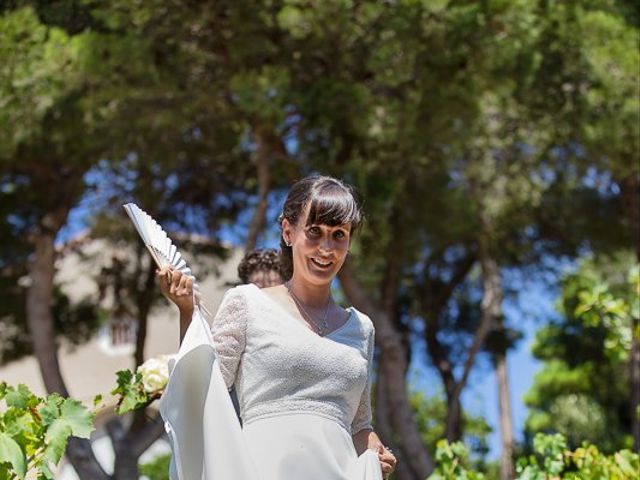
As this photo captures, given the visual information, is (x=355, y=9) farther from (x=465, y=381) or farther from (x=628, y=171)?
(x=465, y=381)

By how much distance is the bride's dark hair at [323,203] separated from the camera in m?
2.49

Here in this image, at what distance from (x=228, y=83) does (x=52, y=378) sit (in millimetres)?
3331

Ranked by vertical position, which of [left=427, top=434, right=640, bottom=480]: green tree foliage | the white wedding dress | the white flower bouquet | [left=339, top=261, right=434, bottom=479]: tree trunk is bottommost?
[left=339, top=261, right=434, bottom=479]: tree trunk

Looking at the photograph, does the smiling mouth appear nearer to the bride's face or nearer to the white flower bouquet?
the bride's face

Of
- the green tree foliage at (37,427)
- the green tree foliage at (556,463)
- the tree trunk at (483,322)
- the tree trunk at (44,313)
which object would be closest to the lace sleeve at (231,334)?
the green tree foliage at (37,427)

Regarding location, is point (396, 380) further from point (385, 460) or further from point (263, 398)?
point (263, 398)

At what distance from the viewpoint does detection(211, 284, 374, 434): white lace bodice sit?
2391mm

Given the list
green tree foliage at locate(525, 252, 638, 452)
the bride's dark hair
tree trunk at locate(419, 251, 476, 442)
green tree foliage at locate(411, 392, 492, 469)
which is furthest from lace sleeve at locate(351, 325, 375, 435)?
green tree foliage at locate(411, 392, 492, 469)

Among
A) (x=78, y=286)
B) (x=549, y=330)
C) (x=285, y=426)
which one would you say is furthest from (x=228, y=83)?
(x=78, y=286)

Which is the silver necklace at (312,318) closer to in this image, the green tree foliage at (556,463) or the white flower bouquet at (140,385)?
the white flower bouquet at (140,385)

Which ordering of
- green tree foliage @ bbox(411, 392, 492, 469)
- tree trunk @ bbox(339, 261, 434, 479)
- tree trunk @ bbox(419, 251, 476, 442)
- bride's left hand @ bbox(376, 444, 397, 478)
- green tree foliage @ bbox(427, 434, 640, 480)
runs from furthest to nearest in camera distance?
green tree foliage @ bbox(411, 392, 492, 469) → tree trunk @ bbox(419, 251, 476, 442) → tree trunk @ bbox(339, 261, 434, 479) → green tree foliage @ bbox(427, 434, 640, 480) → bride's left hand @ bbox(376, 444, 397, 478)

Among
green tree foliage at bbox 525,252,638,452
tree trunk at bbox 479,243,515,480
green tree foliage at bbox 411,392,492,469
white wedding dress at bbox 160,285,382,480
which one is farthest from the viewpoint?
green tree foliage at bbox 411,392,492,469

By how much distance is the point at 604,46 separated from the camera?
378 inches

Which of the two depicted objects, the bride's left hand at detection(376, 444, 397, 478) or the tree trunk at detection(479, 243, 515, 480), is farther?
the tree trunk at detection(479, 243, 515, 480)
